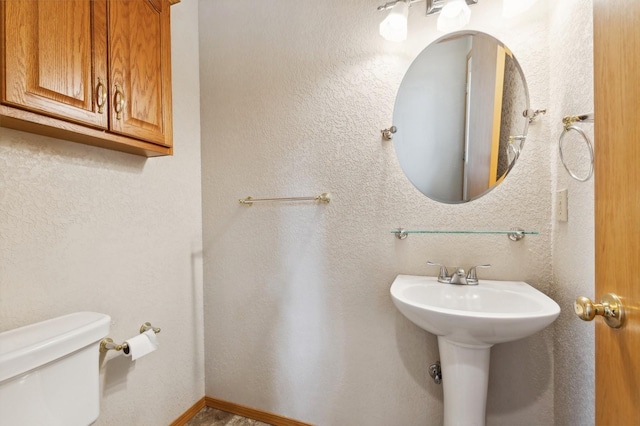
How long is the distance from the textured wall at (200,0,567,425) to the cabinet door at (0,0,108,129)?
29.5 inches

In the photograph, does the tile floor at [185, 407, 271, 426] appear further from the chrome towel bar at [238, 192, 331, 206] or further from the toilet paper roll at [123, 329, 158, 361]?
the chrome towel bar at [238, 192, 331, 206]

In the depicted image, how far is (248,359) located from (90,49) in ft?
5.41

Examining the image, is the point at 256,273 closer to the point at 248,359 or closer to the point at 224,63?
the point at 248,359

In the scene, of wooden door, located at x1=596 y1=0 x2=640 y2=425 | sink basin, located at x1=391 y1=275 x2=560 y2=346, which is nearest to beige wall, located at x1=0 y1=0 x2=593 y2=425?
sink basin, located at x1=391 y1=275 x2=560 y2=346

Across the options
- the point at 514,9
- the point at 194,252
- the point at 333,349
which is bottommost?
the point at 333,349

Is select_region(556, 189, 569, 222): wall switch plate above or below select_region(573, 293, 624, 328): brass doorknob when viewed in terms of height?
above

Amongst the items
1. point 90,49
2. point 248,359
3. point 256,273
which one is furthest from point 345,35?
point 248,359

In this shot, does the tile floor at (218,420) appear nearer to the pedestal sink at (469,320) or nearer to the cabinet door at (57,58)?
the pedestal sink at (469,320)

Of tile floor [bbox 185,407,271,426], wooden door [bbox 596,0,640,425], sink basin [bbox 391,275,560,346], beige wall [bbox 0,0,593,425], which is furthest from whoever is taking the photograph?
tile floor [bbox 185,407,271,426]

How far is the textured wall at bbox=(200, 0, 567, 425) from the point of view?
4.03 feet

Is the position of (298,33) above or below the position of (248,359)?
above

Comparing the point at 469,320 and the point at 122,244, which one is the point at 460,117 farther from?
the point at 122,244

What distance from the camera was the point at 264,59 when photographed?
5.37 feet

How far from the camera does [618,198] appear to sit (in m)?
0.52
